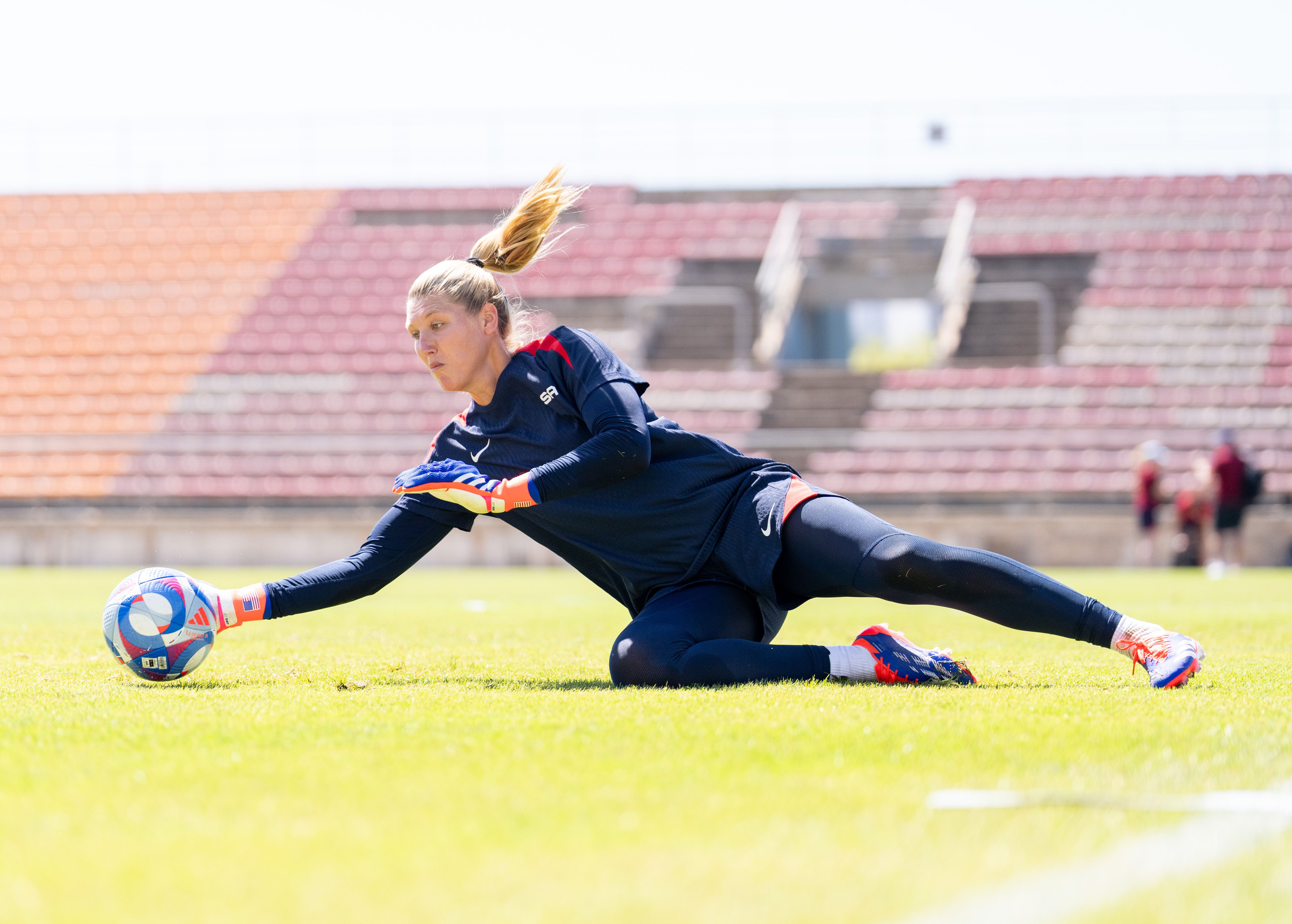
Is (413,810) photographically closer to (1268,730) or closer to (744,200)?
(1268,730)

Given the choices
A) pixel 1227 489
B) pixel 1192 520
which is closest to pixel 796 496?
pixel 1227 489

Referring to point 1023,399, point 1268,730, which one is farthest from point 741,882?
point 1023,399

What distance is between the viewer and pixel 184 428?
1897 cm

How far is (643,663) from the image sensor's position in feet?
12.9

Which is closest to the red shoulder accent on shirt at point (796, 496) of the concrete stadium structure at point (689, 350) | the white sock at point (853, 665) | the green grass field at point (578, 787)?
the white sock at point (853, 665)

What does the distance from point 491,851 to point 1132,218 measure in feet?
68.8

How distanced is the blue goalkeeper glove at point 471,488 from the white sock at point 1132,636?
1.67 metres

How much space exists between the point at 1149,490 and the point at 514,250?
40.4 ft

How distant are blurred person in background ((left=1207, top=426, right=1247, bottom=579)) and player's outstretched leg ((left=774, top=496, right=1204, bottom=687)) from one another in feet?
38.3

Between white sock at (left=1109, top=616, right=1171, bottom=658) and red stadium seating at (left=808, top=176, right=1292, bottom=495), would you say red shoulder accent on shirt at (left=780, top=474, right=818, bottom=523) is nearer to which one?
white sock at (left=1109, top=616, right=1171, bottom=658)

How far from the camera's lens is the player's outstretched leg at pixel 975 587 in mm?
3867

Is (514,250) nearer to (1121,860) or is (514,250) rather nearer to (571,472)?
(571,472)

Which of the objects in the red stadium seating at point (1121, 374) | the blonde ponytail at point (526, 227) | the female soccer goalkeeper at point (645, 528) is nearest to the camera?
the female soccer goalkeeper at point (645, 528)

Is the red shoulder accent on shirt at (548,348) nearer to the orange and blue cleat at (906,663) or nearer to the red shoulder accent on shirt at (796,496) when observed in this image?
the red shoulder accent on shirt at (796,496)
